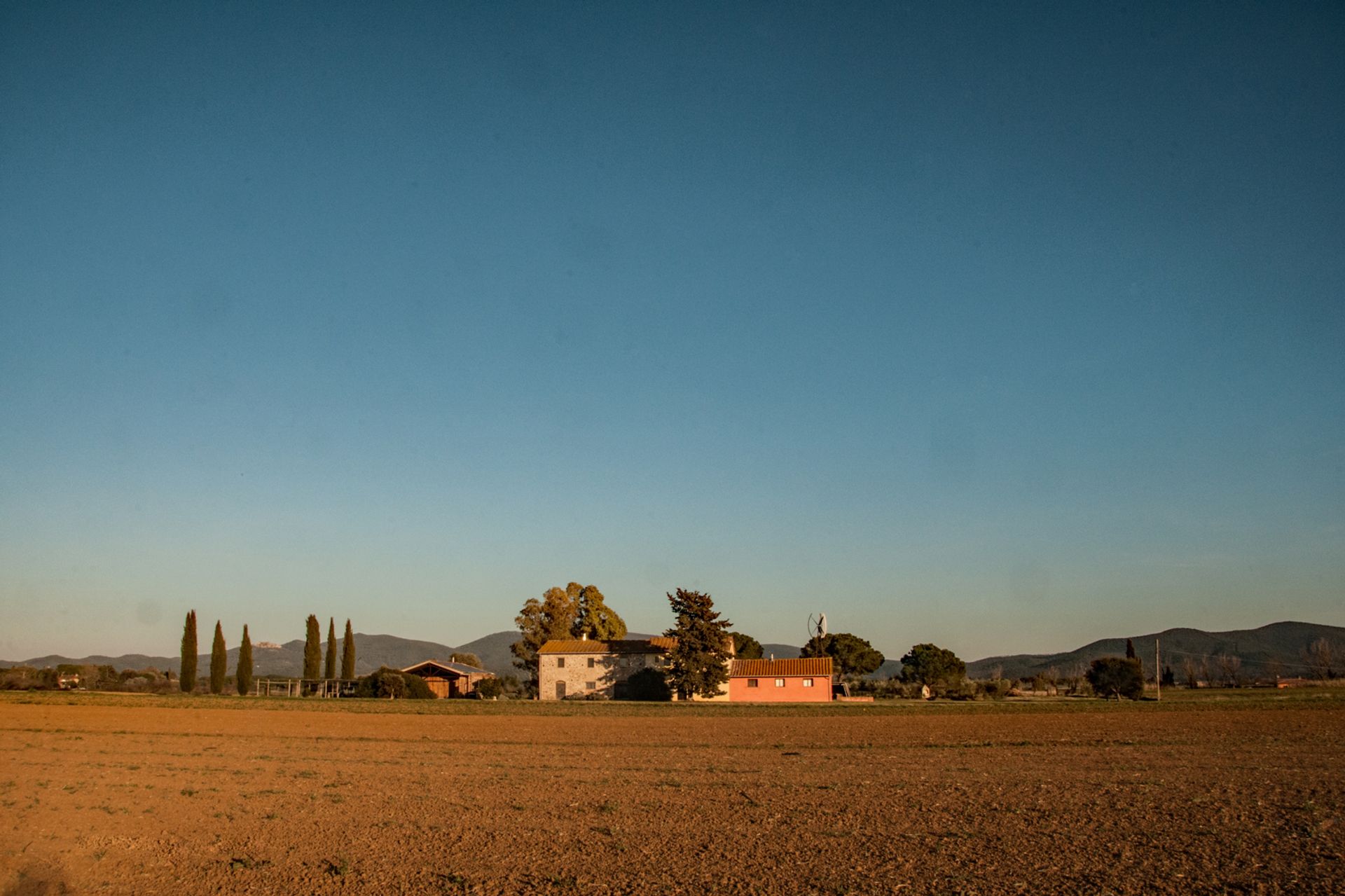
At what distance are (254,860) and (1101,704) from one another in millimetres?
55694

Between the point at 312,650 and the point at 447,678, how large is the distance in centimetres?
1733

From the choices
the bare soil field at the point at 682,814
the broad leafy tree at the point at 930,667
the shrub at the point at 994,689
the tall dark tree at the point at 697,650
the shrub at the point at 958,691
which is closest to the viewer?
the bare soil field at the point at 682,814

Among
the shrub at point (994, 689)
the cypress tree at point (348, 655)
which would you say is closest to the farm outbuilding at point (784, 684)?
the shrub at point (994, 689)

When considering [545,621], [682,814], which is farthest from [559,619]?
[682,814]

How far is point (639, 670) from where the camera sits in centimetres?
7262

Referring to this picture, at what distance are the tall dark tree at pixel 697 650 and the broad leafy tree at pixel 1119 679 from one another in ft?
93.3

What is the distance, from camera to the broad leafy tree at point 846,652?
9631cm

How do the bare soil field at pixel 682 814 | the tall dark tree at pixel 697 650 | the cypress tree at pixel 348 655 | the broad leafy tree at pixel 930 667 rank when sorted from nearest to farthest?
the bare soil field at pixel 682 814, the tall dark tree at pixel 697 650, the broad leafy tree at pixel 930 667, the cypress tree at pixel 348 655

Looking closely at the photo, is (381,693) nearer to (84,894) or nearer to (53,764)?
(53,764)

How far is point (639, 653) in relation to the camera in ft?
239

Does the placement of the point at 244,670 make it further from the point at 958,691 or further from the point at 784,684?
the point at 958,691

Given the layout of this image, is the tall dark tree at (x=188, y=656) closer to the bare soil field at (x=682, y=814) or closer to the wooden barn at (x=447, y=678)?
the wooden barn at (x=447, y=678)

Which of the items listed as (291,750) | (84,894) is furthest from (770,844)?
(291,750)

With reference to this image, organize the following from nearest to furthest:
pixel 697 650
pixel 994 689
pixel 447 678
Result: pixel 697 650
pixel 994 689
pixel 447 678
